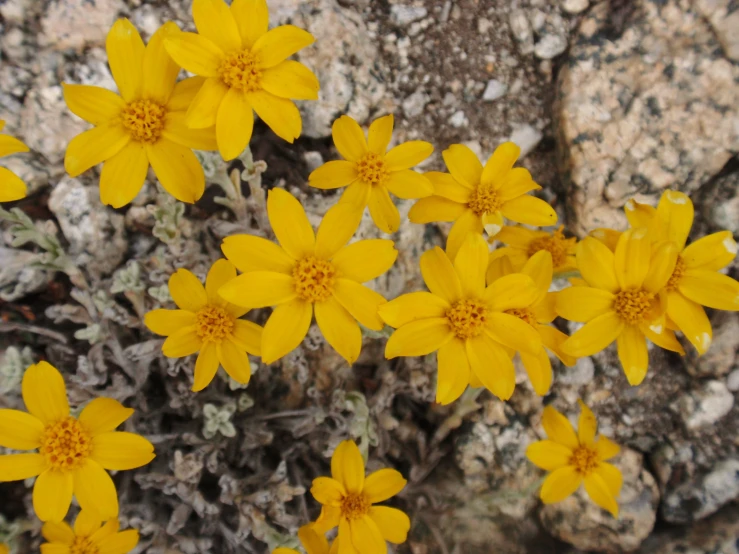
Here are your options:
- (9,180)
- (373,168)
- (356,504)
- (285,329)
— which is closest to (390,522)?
(356,504)

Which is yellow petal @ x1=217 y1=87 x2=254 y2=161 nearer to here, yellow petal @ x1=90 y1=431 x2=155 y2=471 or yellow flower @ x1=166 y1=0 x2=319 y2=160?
yellow flower @ x1=166 y1=0 x2=319 y2=160

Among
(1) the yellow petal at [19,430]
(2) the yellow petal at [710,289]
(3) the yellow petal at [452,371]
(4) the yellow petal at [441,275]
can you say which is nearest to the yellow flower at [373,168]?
(4) the yellow petal at [441,275]

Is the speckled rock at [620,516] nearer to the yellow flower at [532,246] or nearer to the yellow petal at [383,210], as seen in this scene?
the yellow flower at [532,246]

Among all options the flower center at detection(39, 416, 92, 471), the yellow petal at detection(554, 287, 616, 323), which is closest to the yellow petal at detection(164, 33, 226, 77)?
the flower center at detection(39, 416, 92, 471)

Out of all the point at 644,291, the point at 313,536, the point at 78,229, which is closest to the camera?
the point at 644,291

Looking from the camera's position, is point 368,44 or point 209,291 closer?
point 209,291

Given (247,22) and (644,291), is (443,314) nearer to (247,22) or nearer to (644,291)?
(644,291)

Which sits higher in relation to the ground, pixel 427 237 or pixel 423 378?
pixel 427 237

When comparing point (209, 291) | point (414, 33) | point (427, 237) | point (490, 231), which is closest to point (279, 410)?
point (209, 291)
